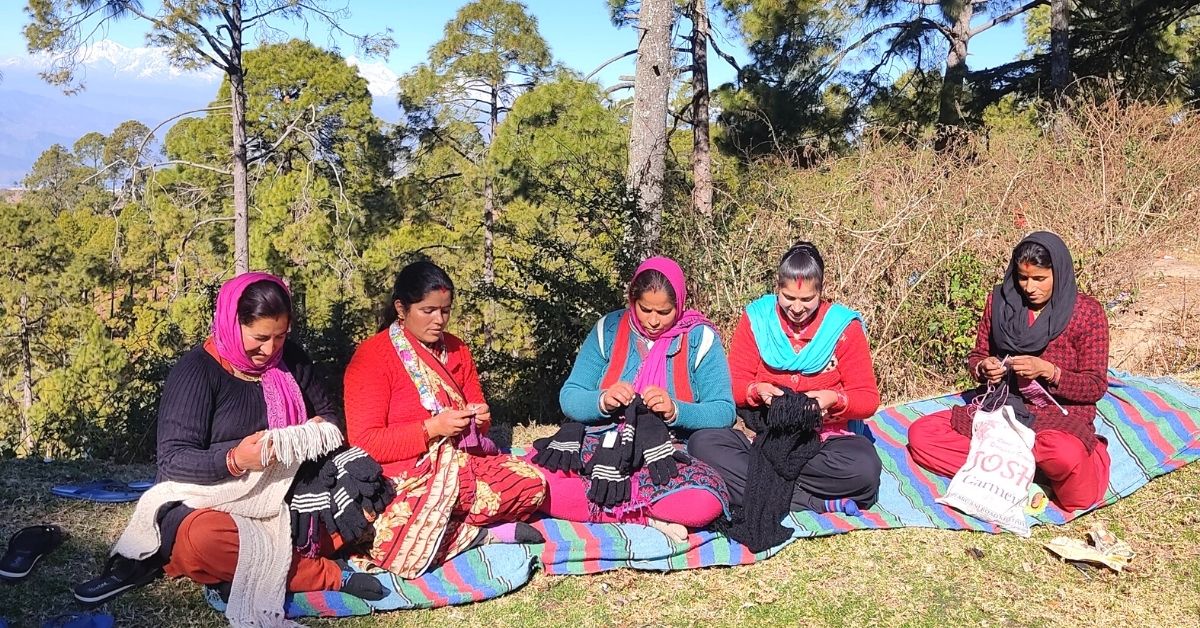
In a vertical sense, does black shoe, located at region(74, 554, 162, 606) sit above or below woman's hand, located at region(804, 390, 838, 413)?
below

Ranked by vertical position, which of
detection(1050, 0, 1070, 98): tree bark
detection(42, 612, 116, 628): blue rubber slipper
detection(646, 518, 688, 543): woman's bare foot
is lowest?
detection(42, 612, 116, 628): blue rubber slipper

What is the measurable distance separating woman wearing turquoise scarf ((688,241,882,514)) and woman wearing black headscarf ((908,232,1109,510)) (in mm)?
625

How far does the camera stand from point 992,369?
12.5 ft

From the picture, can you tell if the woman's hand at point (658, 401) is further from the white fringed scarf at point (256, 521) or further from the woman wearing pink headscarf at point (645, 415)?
the white fringed scarf at point (256, 521)

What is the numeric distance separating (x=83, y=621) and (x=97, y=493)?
1.25 meters

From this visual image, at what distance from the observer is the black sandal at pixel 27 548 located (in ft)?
9.78

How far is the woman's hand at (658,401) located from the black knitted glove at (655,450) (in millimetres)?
52

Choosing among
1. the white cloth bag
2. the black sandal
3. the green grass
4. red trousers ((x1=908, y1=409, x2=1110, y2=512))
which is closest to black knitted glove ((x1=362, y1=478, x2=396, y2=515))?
the green grass

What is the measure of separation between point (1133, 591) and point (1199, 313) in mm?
4243

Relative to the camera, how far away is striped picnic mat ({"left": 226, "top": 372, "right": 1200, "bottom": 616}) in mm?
3061

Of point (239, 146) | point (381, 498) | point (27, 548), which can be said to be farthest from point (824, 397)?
point (239, 146)

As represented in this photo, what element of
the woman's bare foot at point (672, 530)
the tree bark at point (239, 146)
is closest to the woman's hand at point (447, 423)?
the woman's bare foot at point (672, 530)

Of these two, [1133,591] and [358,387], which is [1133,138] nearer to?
[1133,591]

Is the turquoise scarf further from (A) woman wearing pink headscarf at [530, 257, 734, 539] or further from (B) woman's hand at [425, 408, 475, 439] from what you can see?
(B) woman's hand at [425, 408, 475, 439]
